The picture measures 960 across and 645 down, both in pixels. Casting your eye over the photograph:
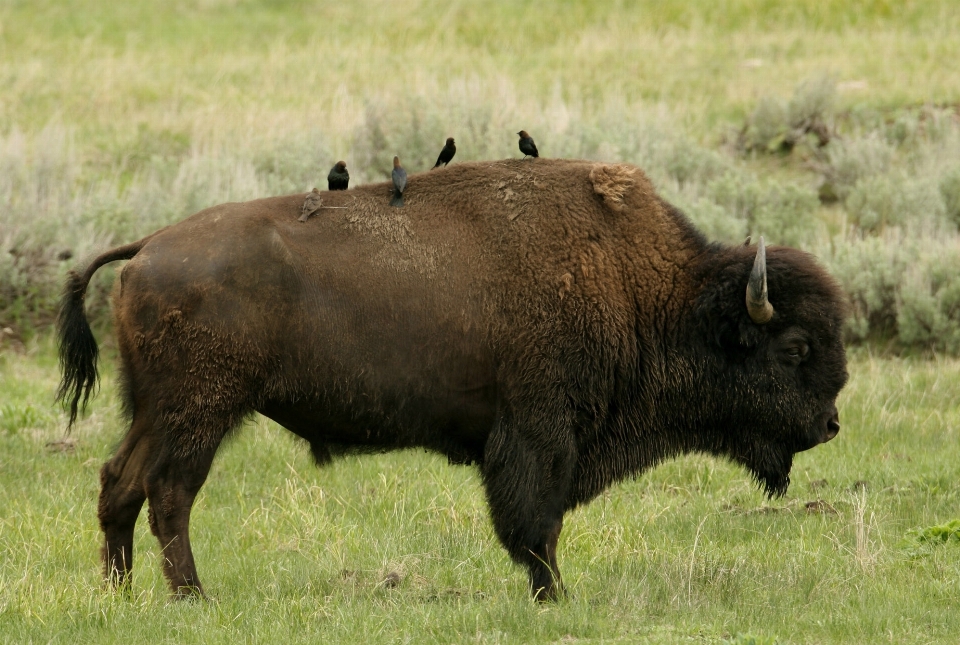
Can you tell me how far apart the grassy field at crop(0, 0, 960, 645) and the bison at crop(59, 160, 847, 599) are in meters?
0.54

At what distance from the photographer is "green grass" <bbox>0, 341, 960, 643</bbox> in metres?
5.50

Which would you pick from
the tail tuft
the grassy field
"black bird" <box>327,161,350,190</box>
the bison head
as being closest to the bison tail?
the tail tuft

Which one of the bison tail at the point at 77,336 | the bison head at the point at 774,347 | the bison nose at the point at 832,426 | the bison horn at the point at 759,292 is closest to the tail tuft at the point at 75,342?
the bison tail at the point at 77,336

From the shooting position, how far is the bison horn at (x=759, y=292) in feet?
19.8

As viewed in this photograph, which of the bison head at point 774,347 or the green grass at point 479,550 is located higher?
the bison head at point 774,347

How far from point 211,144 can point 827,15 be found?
12.5 metres

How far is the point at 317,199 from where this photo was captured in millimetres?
6117

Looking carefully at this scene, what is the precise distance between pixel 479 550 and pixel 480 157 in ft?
26.5

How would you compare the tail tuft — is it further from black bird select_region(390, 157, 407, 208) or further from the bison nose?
the bison nose

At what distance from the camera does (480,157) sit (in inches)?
564

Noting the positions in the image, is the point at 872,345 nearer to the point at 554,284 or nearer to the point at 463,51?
the point at 554,284

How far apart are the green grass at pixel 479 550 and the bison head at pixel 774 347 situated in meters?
0.67

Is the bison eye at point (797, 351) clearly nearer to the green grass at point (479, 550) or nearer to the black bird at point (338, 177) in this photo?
the green grass at point (479, 550)

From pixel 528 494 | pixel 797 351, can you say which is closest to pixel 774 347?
pixel 797 351
